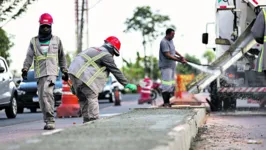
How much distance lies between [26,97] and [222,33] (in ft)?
25.7

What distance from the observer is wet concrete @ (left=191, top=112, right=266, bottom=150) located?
883 centimetres

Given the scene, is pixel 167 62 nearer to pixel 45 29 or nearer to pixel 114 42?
pixel 45 29

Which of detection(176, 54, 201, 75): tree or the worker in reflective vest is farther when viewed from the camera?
detection(176, 54, 201, 75): tree

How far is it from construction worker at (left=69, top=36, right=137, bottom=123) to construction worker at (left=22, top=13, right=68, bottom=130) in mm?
1142

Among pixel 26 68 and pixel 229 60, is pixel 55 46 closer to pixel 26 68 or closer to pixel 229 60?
pixel 26 68

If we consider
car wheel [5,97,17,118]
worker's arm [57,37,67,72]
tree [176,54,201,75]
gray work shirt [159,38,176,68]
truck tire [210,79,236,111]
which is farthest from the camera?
tree [176,54,201,75]

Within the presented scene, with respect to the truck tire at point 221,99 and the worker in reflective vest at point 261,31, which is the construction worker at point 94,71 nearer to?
the worker in reflective vest at point 261,31

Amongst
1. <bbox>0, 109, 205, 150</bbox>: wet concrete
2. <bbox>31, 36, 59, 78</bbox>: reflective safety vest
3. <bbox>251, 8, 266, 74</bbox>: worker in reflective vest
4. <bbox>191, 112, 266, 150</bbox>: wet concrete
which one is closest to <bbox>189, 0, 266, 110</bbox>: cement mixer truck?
<bbox>191, 112, 266, 150</bbox>: wet concrete

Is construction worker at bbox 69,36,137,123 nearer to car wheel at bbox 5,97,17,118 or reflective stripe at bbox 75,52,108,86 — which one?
reflective stripe at bbox 75,52,108,86

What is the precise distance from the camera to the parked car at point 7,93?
17609 mm

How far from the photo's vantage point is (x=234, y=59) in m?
16.8

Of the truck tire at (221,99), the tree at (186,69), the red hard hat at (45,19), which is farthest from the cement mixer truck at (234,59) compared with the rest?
the red hard hat at (45,19)

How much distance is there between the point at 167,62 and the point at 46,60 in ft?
15.1

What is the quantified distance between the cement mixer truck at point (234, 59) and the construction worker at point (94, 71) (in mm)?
6373
